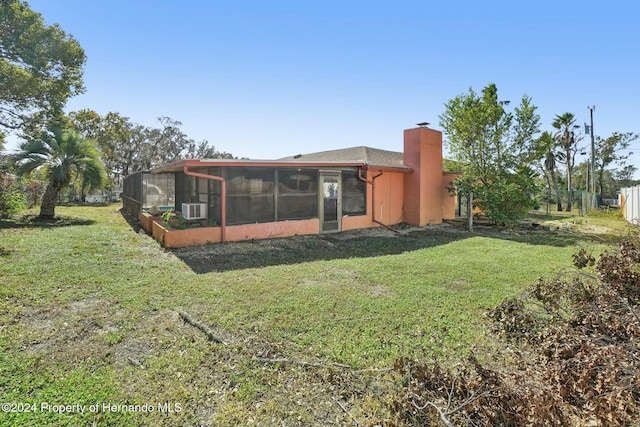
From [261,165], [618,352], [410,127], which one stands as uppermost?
[410,127]

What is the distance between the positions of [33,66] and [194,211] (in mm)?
10770

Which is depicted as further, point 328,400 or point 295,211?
point 295,211

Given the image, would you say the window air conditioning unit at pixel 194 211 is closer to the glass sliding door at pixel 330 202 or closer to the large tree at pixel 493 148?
the glass sliding door at pixel 330 202

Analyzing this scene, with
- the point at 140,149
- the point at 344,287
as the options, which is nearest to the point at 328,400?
the point at 344,287

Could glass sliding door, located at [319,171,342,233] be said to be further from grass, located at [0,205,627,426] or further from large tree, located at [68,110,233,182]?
large tree, located at [68,110,233,182]

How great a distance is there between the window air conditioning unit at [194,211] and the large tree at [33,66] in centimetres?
906

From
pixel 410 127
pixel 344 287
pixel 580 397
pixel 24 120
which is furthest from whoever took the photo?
pixel 24 120

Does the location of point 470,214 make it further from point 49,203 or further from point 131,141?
point 131,141

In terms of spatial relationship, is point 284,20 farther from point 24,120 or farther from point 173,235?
point 24,120

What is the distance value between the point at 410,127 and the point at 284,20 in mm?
6496

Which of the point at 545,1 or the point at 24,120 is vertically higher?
the point at 545,1

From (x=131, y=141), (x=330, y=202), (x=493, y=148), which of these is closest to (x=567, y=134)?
(x=493, y=148)

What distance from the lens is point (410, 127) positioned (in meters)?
14.0

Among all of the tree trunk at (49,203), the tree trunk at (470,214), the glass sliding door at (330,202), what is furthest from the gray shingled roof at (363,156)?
the tree trunk at (49,203)
